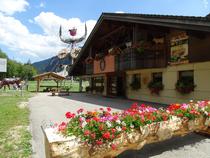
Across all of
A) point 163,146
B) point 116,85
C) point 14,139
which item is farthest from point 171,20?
point 116,85

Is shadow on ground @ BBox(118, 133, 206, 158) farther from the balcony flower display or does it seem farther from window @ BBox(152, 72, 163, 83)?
window @ BBox(152, 72, 163, 83)

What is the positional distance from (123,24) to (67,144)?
15.7 meters

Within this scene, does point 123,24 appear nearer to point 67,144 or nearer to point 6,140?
point 6,140

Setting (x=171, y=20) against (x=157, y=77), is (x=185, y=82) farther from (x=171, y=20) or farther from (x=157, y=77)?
(x=171, y=20)

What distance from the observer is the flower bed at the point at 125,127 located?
4.13 metres

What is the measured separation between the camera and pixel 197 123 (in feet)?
19.4

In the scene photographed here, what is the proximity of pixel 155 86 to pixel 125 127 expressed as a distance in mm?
11417

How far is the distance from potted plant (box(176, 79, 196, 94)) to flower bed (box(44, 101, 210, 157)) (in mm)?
6929

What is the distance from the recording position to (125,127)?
447 centimetres

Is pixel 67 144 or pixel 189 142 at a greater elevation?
pixel 67 144

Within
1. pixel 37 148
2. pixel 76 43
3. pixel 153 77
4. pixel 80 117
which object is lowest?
pixel 37 148

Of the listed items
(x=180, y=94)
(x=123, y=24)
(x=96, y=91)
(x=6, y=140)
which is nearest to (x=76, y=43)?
(x=96, y=91)

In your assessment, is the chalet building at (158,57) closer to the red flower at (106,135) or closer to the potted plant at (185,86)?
the potted plant at (185,86)

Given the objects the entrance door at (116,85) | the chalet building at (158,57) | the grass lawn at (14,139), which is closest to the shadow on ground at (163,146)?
the grass lawn at (14,139)
